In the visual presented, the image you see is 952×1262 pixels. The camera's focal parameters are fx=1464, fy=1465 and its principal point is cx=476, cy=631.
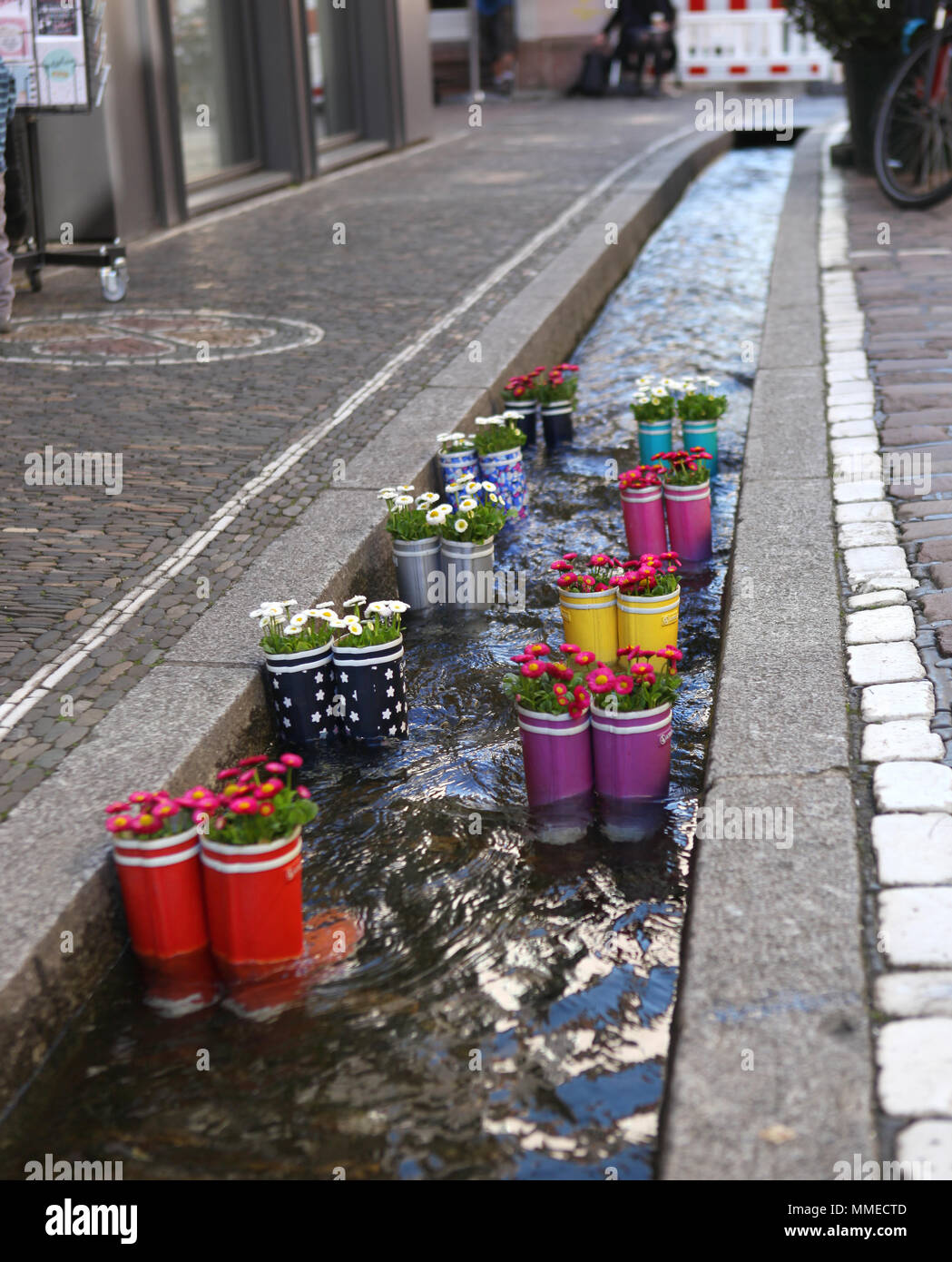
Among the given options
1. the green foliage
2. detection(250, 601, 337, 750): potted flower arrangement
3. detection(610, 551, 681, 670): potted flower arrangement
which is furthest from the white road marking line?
the green foliage

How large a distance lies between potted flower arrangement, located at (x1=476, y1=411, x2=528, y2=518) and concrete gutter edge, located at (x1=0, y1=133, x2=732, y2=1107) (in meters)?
0.23

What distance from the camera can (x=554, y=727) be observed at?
3.35 meters

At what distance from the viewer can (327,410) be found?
615 centimetres

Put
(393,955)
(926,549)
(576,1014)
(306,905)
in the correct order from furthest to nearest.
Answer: (926,549) < (306,905) < (393,955) < (576,1014)

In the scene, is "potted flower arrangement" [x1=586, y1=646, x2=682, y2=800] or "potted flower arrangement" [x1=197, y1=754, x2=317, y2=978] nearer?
"potted flower arrangement" [x1=197, y1=754, x2=317, y2=978]

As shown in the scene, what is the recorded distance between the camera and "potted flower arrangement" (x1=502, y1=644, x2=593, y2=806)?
3.35 metres

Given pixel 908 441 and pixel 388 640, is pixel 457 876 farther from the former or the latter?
pixel 908 441

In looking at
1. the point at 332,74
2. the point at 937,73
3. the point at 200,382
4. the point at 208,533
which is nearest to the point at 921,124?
the point at 937,73

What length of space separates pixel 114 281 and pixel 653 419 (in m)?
3.87

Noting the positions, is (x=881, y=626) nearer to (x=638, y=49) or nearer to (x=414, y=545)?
(x=414, y=545)

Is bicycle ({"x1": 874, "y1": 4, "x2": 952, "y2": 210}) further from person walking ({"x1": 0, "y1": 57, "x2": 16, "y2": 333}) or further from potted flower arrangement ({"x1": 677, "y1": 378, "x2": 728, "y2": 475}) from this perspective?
person walking ({"x1": 0, "y1": 57, "x2": 16, "y2": 333})

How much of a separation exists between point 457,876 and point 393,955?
321 millimetres
